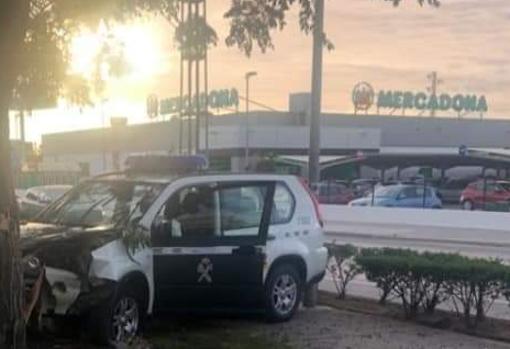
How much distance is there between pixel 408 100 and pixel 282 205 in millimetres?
73586

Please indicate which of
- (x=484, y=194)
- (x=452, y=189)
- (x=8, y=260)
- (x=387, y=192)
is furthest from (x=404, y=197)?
(x=8, y=260)

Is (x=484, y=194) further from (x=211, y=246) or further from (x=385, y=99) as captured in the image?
(x=385, y=99)

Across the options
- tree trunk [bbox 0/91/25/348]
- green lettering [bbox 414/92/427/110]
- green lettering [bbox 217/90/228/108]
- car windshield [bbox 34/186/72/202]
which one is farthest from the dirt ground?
green lettering [bbox 414/92/427/110]

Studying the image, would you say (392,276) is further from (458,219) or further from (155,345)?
(458,219)

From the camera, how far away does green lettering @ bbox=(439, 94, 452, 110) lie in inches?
3280

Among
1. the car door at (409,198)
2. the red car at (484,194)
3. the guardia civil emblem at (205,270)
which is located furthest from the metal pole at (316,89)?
the red car at (484,194)

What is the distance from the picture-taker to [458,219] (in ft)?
93.6

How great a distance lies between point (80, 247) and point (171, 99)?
7407cm

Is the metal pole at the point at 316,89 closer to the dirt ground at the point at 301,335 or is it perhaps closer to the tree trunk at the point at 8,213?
the dirt ground at the point at 301,335

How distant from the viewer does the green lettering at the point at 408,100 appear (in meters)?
81.4

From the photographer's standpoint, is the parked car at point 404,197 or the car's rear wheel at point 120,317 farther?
the parked car at point 404,197

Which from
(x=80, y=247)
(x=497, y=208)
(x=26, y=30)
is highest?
(x=26, y=30)

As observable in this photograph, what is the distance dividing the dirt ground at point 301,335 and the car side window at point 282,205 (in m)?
1.10

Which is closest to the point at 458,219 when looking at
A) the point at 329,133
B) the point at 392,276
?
the point at 392,276
